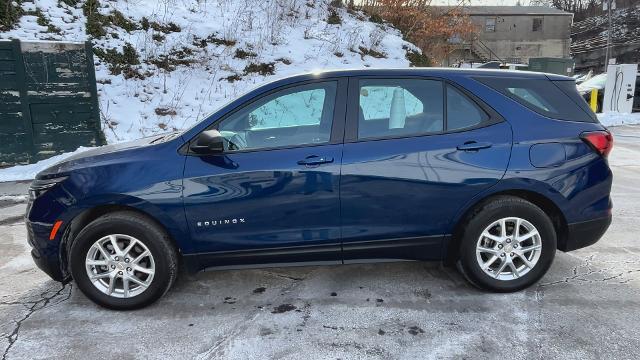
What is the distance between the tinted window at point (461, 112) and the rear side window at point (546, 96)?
0.22 meters

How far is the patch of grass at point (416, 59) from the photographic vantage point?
13.9 m

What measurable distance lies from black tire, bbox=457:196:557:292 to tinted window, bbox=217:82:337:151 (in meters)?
1.22

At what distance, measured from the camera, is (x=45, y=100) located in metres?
8.25

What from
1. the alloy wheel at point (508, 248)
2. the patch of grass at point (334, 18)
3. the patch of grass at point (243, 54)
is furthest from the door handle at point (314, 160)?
the patch of grass at point (334, 18)

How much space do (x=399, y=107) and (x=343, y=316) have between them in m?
1.54

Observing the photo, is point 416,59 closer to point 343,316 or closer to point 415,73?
point 415,73

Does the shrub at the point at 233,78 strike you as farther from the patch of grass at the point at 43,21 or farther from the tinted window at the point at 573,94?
the tinted window at the point at 573,94

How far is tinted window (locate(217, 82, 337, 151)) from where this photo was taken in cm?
331

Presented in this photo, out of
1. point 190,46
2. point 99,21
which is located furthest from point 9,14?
point 190,46

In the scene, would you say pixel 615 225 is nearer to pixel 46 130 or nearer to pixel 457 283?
pixel 457 283

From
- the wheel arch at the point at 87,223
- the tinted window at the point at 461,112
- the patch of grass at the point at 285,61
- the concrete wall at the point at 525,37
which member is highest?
the concrete wall at the point at 525,37

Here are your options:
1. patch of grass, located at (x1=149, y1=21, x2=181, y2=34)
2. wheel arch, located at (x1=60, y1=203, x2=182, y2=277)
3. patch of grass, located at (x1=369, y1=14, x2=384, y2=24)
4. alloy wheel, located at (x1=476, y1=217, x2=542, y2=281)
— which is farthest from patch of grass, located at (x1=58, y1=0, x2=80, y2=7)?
alloy wheel, located at (x1=476, y1=217, x2=542, y2=281)

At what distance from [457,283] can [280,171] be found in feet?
5.53

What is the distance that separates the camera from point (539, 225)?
11.0ft
